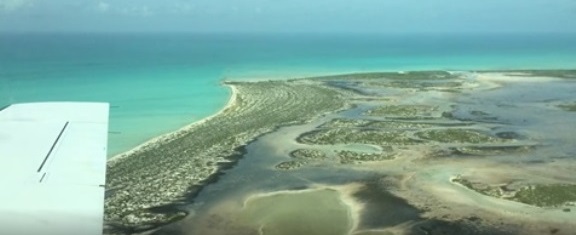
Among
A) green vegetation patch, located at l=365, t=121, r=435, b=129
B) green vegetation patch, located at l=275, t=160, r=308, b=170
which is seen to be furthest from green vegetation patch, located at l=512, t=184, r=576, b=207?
green vegetation patch, located at l=365, t=121, r=435, b=129

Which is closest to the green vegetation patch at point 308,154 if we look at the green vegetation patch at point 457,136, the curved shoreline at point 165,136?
the green vegetation patch at point 457,136

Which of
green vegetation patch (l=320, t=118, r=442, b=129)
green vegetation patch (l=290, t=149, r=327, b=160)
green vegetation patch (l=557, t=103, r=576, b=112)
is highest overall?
green vegetation patch (l=557, t=103, r=576, b=112)

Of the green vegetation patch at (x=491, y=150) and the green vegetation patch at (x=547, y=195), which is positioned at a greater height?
the green vegetation patch at (x=491, y=150)

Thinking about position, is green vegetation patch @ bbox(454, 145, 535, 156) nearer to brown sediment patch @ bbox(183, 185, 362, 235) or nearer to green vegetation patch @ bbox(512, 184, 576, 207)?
green vegetation patch @ bbox(512, 184, 576, 207)

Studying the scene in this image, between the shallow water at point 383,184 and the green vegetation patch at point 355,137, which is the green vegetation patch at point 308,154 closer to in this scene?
the shallow water at point 383,184

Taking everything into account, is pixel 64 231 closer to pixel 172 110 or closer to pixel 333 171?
pixel 333 171

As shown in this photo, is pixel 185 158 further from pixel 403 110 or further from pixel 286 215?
pixel 403 110
